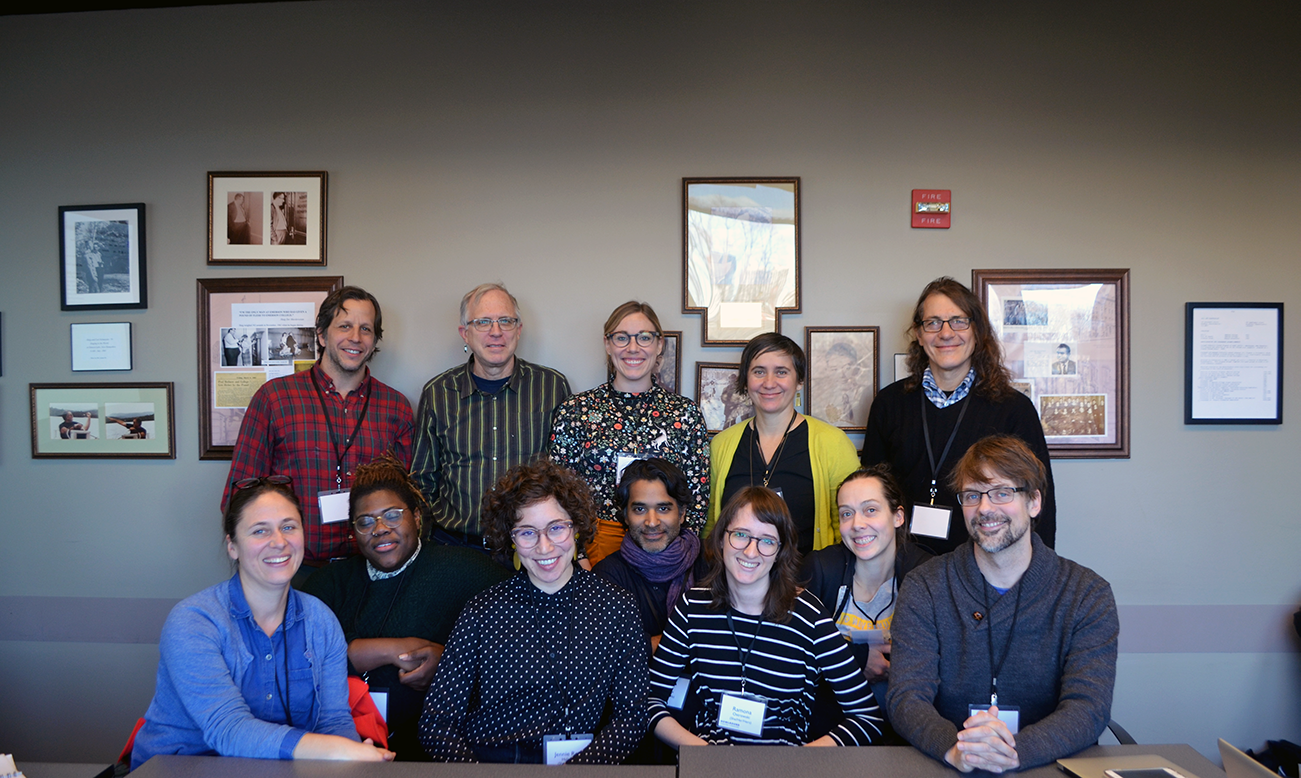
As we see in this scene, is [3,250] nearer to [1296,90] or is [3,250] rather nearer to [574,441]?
[574,441]

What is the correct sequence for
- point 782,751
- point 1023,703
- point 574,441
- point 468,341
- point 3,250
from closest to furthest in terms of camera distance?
point 782,751, point 1023,703, point 574,441, point 468,341, point 3,250

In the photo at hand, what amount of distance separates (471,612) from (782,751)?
94 centimetres

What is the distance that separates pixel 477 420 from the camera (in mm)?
2891

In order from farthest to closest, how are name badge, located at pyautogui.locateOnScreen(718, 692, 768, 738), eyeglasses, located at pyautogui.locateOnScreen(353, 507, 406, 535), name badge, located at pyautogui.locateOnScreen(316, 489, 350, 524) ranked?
name badge, located at pyautogui.locateOnScreen(316, 489, 350, 524) < eyeglasses, located at pyautogui.locateOnScreen(353, 507, 406, 535) < name badge, located at pyautogui.locateOnScreen(718, 692, 768, 738)

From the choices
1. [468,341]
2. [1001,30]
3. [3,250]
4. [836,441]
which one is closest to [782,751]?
[836,441]

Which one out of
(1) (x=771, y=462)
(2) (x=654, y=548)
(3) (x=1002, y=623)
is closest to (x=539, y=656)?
(2) (x=654, y=548)

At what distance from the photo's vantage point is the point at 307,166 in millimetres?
3311

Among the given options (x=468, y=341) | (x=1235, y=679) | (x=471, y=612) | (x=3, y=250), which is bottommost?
(x=1235, y=679)

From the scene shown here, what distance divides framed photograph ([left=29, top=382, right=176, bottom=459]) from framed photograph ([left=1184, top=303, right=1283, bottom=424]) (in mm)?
4639

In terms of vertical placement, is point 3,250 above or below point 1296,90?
below

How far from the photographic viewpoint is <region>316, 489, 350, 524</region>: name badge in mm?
2539

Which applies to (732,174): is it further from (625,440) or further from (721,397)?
(625,440)

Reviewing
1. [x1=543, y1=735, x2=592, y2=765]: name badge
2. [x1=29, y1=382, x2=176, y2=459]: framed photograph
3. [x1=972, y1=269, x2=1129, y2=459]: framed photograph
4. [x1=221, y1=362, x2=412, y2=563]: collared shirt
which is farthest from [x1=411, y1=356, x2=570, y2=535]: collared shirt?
[x1=972, y1=269, x2=1129, y2=459]: framed photograph

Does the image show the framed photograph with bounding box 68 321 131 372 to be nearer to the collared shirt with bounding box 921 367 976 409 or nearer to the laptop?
the collared shirt with bounding box 921 367 976 409
